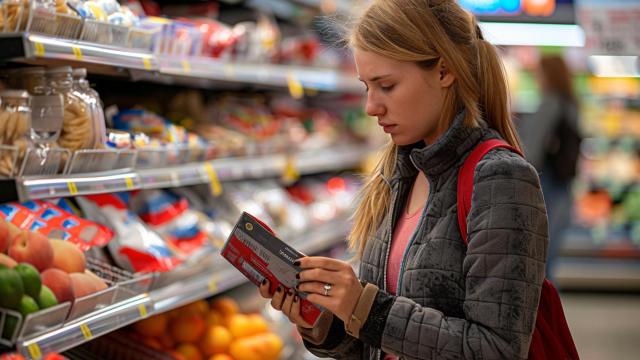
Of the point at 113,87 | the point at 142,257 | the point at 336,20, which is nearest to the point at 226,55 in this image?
the point at 113,87

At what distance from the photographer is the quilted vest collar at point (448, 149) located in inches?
72.1

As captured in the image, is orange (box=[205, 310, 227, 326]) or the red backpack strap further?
orange (box=[205, 310, 227, 326])

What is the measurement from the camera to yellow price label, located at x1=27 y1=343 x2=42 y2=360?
6.49ft

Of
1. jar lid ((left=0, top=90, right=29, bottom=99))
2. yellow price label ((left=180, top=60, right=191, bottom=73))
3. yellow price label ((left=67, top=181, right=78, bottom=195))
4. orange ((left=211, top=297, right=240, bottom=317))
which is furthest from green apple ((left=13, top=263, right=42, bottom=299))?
orange ((left=211, top=297, right=240, bottom=317))

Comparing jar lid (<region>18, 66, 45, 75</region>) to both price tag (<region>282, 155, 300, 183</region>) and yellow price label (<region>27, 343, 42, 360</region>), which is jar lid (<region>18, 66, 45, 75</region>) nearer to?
yellow price label (<region>27, 343, 42, 360</region>)

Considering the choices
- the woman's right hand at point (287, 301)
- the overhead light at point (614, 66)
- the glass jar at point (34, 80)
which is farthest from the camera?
the overhead light at point (614, 66)

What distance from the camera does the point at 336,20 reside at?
6.90 ft

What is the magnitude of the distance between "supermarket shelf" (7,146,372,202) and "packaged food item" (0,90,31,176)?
6 centimetres

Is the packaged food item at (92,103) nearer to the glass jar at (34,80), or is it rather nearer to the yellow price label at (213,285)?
the glass jar at (34,80)

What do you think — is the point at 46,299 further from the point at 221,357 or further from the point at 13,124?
the point at 221,357

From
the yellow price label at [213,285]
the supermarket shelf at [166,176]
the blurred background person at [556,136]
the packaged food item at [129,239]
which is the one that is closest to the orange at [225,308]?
the yellow price label at [213,285]

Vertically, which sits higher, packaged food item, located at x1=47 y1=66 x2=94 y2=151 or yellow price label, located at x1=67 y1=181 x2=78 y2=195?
packaged food item, located at x1=47 y1=66 x2=94 y2=151

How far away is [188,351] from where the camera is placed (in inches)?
124

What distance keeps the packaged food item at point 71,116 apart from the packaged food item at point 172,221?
749 mm
